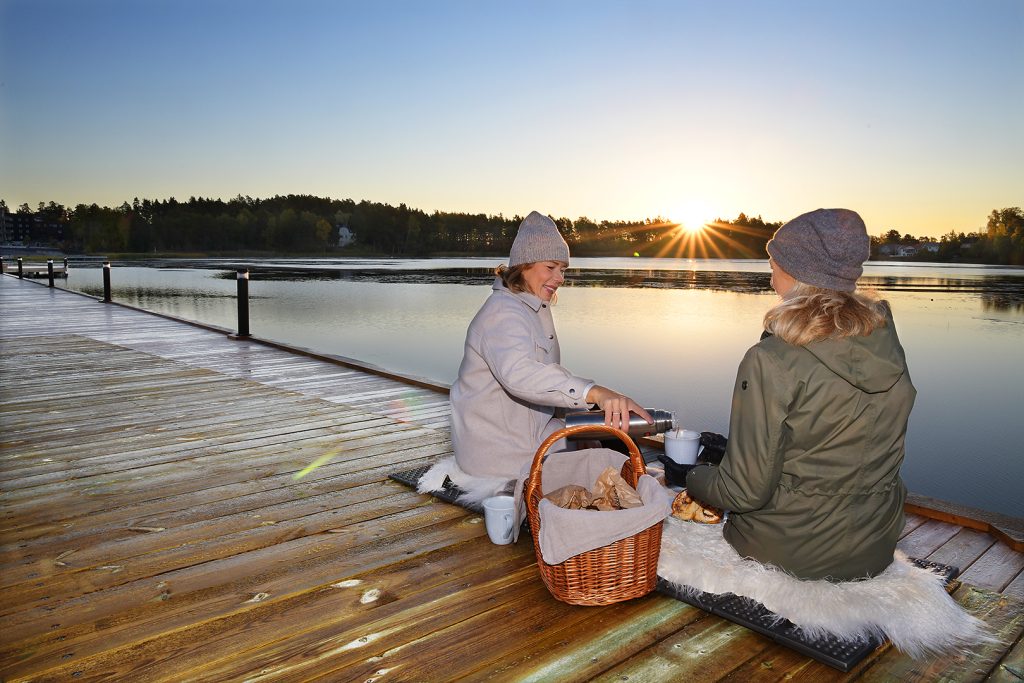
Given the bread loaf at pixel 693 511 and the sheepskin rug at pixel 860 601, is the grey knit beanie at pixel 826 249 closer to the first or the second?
the sheepskin rug at pixel 860 601

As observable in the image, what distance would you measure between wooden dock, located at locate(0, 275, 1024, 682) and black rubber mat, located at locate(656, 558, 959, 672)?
35 millimetres

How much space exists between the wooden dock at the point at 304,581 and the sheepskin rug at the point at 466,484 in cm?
8

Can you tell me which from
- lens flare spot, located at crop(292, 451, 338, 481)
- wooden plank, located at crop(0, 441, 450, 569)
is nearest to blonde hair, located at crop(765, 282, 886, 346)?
wooden plank, located at crop(0, 441, 450, 569)

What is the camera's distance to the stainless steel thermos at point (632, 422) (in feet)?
8.40

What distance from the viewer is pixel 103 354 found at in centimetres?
771

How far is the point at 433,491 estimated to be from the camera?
3.14 meters

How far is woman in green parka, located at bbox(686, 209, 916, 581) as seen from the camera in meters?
1.89

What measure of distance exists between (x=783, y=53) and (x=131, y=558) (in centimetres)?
1838

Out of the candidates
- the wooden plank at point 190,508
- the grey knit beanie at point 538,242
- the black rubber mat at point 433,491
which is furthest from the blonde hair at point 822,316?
the wooden plank at point 190,508

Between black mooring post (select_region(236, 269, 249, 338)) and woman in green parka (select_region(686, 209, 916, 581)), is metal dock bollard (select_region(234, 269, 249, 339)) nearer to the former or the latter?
black mooring post (select_region(236, 269, 249, 338))

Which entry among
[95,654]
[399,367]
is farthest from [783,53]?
[95,654]

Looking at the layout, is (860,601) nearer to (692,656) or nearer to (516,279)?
(692,656)

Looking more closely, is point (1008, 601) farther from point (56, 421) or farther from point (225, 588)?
point (56, 421)

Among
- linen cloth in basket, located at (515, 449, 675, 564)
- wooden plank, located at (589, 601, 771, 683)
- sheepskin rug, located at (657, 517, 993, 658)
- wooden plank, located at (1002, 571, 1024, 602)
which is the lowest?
wooden plank, located at (589, 601, 771, 683)
